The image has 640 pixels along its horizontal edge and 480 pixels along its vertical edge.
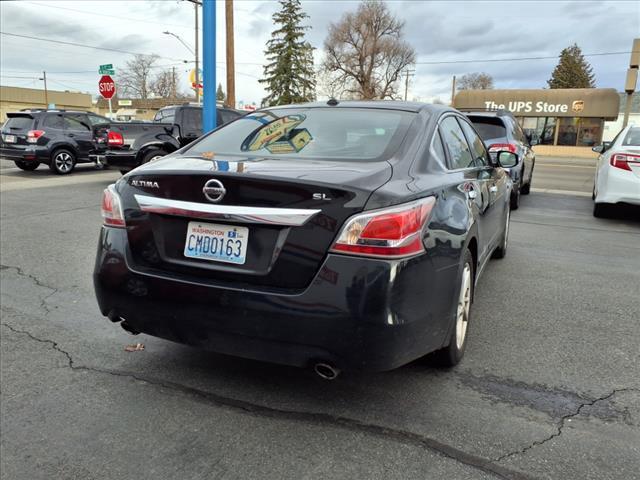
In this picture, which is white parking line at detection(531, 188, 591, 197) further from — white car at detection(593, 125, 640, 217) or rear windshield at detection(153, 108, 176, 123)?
rear windshield at detection(153, 108, 176, 123)

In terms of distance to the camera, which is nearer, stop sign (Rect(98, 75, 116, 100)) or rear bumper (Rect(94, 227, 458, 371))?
rear bumper (Rect(94, 227, 458, 371))

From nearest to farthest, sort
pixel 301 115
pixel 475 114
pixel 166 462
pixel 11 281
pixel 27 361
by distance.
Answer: pixel 166 462 → pixel 27 361 → pixel 301 115 → pixel 11 281 → pixel 475 114

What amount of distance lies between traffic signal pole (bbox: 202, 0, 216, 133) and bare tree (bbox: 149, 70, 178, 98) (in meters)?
73.1

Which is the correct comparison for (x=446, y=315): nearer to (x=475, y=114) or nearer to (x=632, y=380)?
(x=632, y=380)

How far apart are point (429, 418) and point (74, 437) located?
172 centimetres

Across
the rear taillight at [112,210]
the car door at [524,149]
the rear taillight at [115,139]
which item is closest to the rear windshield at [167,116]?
Answer: the rear taillight at [115,139]

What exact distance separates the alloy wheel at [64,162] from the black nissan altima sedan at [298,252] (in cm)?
1297

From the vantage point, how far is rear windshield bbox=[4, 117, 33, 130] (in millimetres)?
14242

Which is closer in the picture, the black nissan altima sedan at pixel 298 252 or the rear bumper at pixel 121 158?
the black nissan altima sedan at pixel 298 252

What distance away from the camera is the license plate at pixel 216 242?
8.05 feet

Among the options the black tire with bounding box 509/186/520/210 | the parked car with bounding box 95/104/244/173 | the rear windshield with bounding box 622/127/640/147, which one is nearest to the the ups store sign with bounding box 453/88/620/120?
the parked car with bounding box 95/104/244/173

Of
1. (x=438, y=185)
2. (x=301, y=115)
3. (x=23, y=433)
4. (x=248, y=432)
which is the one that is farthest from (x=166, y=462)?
(x=301, y=115)

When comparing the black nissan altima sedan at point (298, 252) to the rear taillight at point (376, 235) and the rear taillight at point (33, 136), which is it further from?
the rear taillight at point (33, 136)

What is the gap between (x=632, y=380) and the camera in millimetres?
3098
